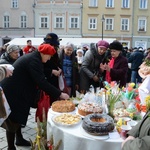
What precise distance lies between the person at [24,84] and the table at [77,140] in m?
0.63

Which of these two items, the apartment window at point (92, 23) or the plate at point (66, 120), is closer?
the plate at point (66, 120)

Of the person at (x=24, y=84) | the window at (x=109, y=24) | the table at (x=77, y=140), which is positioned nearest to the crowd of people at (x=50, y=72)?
the person at (x=24, y=84)

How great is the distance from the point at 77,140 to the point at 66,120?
0.92 feet

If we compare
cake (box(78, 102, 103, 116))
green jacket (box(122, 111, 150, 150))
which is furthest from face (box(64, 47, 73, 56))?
green jacket (box(122, 111, 150, 150))

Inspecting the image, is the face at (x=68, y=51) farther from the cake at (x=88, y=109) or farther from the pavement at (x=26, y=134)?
the cake at (x=88, y=109)

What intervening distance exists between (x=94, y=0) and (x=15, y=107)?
81.5 feet

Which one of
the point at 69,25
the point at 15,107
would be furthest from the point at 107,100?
the point at 69,25

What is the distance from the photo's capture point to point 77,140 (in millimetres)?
1967

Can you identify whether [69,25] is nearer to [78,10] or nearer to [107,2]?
[78,10]

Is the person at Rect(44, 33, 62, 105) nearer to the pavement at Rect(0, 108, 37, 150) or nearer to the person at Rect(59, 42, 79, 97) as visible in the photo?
the person at Rect(59, 42, 79, 97)

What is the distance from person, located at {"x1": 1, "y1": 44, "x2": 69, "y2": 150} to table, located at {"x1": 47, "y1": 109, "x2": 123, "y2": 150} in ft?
2.05

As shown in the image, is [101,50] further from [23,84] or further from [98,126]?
[98,126]

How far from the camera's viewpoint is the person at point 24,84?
2.66 m

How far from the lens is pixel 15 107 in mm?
2723
